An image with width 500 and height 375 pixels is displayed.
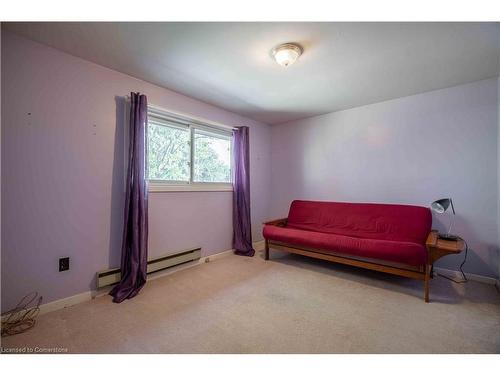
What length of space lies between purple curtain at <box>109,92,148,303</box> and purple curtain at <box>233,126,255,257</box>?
1378 millimetres

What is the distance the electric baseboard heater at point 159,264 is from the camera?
2.02 metres

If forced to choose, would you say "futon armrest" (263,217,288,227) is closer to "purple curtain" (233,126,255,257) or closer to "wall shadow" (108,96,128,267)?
"purple curtain" (233,126,255,257)

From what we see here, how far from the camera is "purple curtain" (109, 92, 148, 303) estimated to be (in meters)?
2.08

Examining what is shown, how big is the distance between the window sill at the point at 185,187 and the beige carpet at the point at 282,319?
103 cm

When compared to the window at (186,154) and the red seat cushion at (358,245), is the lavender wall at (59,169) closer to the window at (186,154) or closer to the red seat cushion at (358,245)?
the window at (186,154)

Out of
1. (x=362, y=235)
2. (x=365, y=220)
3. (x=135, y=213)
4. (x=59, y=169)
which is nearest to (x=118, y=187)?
(x=135, y=213)

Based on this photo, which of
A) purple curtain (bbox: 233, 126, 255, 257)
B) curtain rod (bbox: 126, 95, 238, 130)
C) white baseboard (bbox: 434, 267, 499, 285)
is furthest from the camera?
purple curtain (bbox: 233, 126, 255, 257)

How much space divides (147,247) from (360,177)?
2983mm

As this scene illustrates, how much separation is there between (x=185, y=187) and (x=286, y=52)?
1866mm

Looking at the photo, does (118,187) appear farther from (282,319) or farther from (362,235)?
(362,235)

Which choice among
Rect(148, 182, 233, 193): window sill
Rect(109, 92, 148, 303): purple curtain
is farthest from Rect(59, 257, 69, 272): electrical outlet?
Rect(148, 182, 233, 193): window sill
